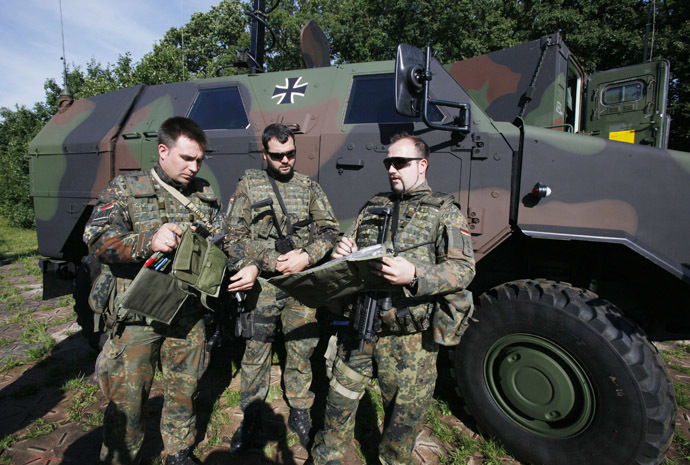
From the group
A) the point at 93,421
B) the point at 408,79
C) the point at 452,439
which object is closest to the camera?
the point at 408,79

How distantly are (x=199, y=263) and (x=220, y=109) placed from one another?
6.75 feet

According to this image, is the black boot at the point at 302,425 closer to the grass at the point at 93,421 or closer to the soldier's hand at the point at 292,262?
the soldier's hand at the point at 292,262

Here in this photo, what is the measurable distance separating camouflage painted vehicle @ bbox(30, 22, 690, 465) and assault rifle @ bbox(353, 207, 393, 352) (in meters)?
0.91

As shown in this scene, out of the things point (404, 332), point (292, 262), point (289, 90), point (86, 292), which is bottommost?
point (86, 292)

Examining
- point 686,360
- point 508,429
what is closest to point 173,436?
point 508,429

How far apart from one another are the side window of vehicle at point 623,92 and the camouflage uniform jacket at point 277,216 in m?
4.50

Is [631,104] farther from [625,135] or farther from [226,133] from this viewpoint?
[226,133]

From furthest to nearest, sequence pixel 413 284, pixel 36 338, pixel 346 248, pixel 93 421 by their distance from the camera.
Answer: pixel 36 338 → pixel 93 421 → pixel 346 248 → pixel 413 284

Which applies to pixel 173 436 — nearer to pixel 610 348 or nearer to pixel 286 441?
pixel 286 441

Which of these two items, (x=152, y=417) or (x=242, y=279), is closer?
(x=242, y=279)

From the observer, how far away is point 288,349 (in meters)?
2.68

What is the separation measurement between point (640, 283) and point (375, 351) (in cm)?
213

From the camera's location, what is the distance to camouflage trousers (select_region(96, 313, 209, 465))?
2.02m

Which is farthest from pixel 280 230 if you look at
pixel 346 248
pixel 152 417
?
pixel 152 417
